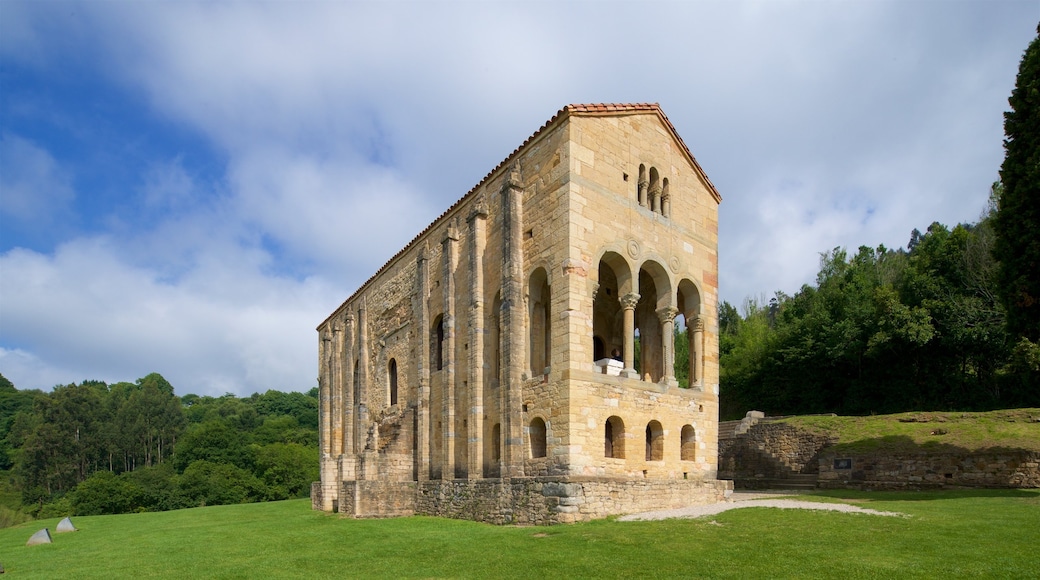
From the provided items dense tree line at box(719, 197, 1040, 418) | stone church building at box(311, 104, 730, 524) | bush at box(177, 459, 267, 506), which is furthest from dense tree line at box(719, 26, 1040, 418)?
bush at box(177, 459, 267, 506)

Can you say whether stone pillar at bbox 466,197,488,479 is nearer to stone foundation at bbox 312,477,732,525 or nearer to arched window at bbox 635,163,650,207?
stone foundation at bbox 312,477,732,525

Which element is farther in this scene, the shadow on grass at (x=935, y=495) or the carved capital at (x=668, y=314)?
the carved capital at (x=668, y=314)

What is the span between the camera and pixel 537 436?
17.2m

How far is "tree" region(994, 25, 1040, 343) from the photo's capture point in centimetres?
1625

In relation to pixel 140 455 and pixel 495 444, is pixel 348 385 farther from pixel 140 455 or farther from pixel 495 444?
pixel 140 455

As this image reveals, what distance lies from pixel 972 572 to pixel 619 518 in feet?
25.2

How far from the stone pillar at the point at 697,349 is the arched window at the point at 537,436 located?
5320 millimetres

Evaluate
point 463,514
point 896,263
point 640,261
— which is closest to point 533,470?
point 463,514

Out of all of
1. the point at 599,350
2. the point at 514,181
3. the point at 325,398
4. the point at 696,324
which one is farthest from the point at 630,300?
the point at 325,398

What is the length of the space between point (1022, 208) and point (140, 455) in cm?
8190

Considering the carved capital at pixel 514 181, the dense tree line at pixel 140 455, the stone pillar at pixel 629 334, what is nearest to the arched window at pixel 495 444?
the stone pillar at pixel 629 334

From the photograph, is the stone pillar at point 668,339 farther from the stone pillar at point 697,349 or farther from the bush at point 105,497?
the bush at point 105,497

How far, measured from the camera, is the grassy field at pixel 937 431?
1944 centimetres

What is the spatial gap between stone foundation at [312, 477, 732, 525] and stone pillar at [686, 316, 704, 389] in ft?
10.1
